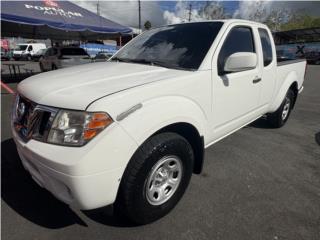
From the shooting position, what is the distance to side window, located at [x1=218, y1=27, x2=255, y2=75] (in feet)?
8.90

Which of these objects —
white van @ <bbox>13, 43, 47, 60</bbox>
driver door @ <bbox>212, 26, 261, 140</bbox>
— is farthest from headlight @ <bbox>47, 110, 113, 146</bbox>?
white van @ <bbox>13, 43, 47, 60</bbox>

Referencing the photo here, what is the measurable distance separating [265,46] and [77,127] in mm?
3128

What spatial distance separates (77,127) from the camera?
1710 mm

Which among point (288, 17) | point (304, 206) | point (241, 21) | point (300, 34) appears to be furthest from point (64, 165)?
point (288, 17)

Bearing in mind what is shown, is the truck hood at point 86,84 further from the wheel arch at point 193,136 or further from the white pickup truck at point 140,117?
the wheel arch at point 193,136

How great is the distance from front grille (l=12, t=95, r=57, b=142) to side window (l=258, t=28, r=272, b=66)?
299cm

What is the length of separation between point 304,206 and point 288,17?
6493 centimetres

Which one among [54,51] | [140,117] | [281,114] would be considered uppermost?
[54,51]

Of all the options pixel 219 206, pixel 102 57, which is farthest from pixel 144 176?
pixel 102 57

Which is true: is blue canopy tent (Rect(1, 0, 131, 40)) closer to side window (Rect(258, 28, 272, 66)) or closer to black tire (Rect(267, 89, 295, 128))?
side window (Rect(258, 28, 272, 66))

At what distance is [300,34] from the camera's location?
1411 inches

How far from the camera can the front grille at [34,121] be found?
71.0 inches

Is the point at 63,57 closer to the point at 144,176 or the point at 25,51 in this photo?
the point at 144,176

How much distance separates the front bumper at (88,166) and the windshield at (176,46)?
1.18 metres
